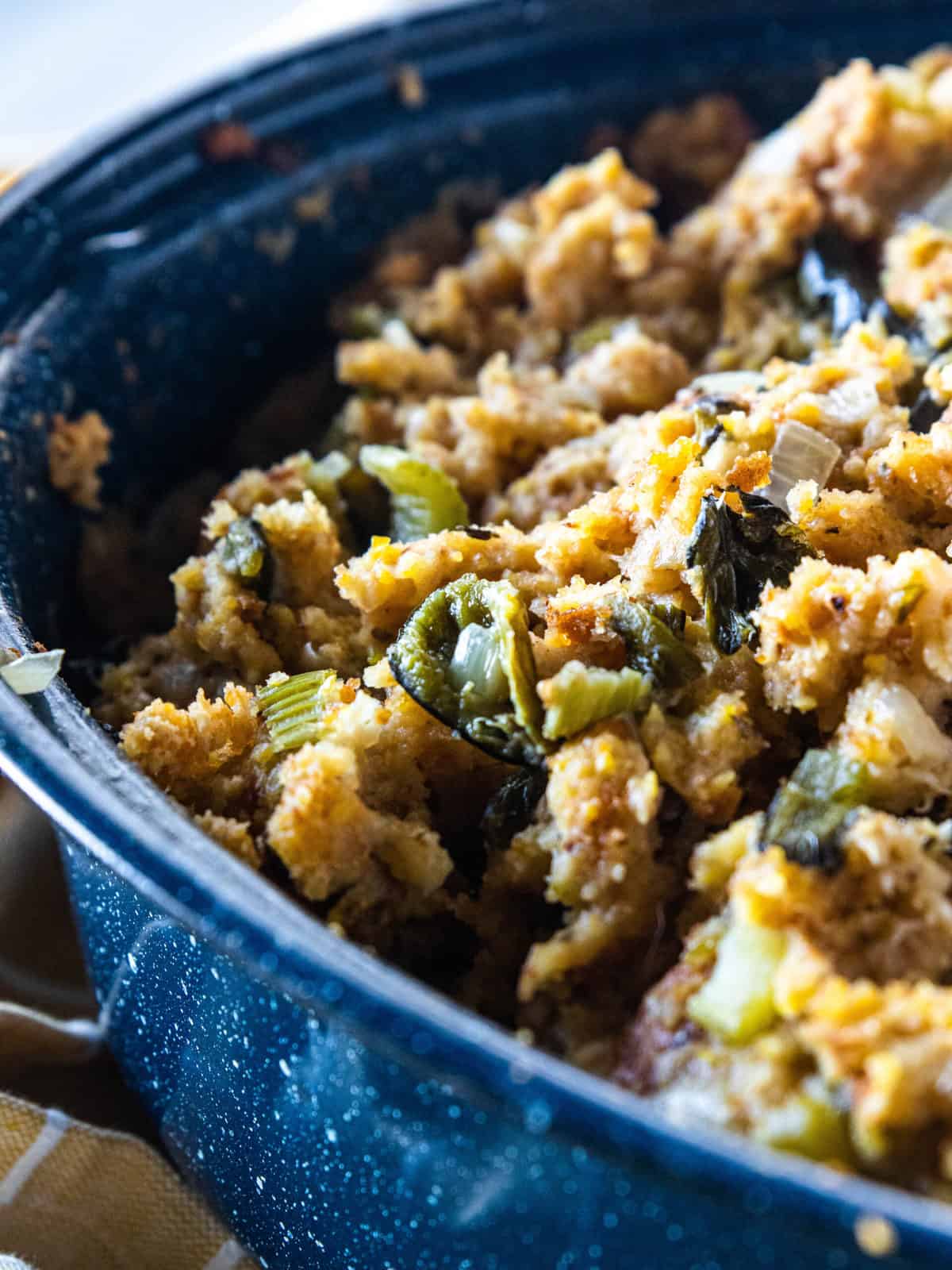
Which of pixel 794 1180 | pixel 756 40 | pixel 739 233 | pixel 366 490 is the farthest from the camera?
pixel 756 40

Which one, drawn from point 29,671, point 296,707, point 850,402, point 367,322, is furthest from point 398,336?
point 29,671

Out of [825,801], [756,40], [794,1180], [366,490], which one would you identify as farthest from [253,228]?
[794,1180]

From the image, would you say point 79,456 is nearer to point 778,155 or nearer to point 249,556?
point 249,556

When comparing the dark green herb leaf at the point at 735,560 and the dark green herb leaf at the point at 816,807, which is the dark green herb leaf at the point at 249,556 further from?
the dark green herb leaf at the point at 816,807

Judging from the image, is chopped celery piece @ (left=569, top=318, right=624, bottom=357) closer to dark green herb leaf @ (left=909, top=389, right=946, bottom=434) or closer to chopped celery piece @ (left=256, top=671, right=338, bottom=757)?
dark green herb leaf @ (left=909, top=389, right=946, bottom=434)

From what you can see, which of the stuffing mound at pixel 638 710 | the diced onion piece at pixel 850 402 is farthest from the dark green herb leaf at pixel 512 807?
the diced onion piece at pixel 850 402

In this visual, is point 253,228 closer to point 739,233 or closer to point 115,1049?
point 739,233

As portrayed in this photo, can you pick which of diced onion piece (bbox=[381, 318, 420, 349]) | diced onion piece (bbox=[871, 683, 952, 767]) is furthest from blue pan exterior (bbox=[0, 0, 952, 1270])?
diced onion piece (bbox=[871, 683, 952, 767])

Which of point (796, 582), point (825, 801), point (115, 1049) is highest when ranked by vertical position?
point (796, 582)
